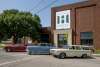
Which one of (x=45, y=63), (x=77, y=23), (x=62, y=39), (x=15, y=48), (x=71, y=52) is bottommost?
(x=45, y=63)

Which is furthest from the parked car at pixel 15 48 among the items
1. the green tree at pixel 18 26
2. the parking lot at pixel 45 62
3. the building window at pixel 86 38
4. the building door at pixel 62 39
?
the green tree at pixel 18 26

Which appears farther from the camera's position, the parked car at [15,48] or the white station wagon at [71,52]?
the parked car at [15,48]

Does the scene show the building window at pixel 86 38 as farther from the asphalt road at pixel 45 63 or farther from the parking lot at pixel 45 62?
the asphalt road at pixel 45 63

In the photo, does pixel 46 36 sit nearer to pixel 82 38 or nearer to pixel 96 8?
pixel 82 38

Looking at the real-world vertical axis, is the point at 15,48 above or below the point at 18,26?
below

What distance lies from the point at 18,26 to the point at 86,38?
17.2 m

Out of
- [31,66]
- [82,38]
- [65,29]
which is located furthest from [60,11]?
[31,66]

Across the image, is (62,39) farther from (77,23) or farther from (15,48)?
(15,48)

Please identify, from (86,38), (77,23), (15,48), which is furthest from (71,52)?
(77,23)

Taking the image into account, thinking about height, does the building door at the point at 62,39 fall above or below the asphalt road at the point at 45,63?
above

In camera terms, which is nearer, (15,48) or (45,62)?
(45,62)

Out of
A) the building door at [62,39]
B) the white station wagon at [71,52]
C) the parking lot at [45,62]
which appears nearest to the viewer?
the parking lot at [45,62]

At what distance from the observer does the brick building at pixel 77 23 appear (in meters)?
49.6

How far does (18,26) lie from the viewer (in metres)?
63.1
